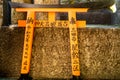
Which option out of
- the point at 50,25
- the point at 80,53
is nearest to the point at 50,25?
the point at 50,25

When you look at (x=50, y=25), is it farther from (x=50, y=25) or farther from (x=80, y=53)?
(x=80, y=53)

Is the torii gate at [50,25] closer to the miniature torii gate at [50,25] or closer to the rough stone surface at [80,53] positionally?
the miniature torii gate at [50,25]

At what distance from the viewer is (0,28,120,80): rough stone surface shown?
4.19 meters

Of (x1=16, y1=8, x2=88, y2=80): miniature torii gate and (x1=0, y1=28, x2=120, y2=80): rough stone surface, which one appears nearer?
(x1=16, y1=8, x2=88, y2=80): miniature torii gate

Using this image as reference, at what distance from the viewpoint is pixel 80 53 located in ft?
13.8

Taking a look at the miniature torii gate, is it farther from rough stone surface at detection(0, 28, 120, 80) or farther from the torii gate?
rough stone surface at detection(0, 28, 120, 80)

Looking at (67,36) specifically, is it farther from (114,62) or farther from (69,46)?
(114,62)

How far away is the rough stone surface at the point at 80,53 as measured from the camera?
419 cm

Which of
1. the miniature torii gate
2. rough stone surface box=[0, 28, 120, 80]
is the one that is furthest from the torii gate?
rough stone surface box=[0, 28, 120, 80]

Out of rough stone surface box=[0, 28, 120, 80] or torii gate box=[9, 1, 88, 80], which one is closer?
torii gate box=[9, 1, 88, 80]

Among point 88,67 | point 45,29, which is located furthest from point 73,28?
point 88,67

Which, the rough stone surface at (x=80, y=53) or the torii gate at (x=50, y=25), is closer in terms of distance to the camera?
the torii gate at (x=50, y=25)

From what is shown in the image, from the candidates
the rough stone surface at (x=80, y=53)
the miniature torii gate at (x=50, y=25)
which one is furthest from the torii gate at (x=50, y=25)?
the rough stone surface at (x=80, y=53)

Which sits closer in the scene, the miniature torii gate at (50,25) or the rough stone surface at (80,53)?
the miniature torii gate at (50,25)
